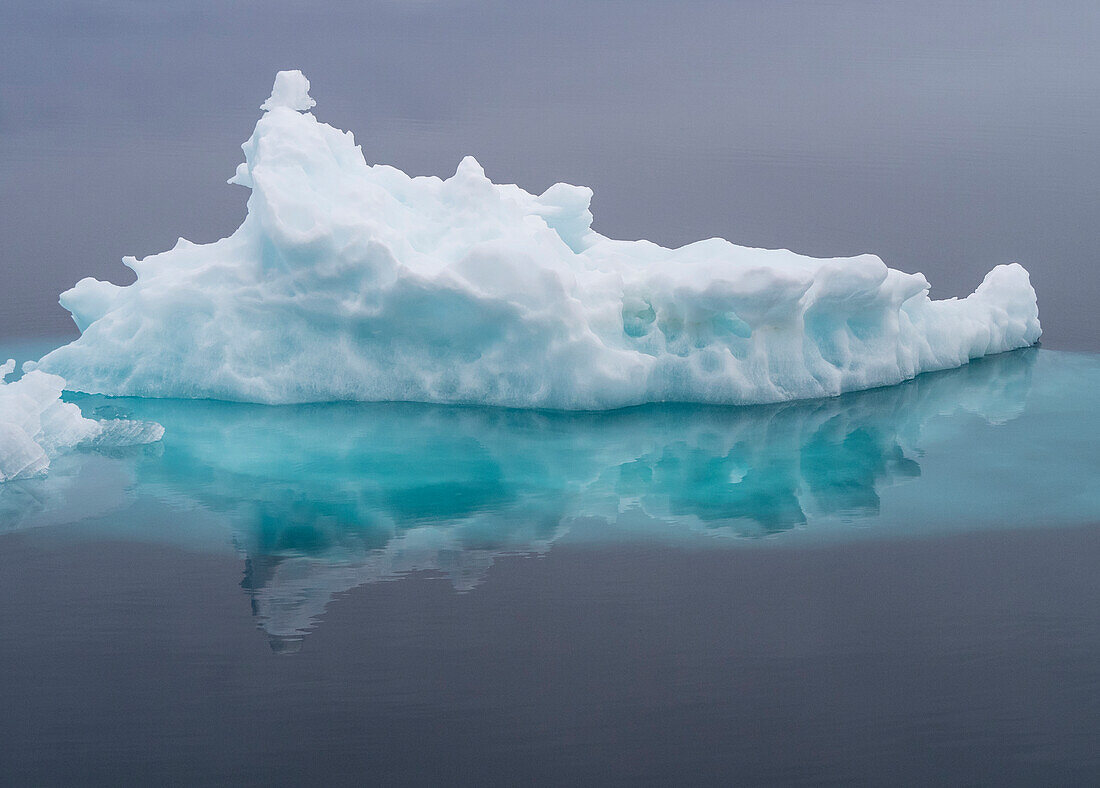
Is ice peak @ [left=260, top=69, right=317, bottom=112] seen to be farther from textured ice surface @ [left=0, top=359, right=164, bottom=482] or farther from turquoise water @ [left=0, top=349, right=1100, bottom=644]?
textured ice surface @ [left=0, top=359, right=164, bottom=482]

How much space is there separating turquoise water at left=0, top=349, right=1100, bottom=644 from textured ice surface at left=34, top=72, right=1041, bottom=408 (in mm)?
179

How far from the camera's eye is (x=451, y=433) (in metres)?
9.48

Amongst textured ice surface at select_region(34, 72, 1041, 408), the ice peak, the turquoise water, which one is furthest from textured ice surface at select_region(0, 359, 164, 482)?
the ice peak

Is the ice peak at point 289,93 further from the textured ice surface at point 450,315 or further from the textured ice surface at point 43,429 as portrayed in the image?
the textured ice surface at point 43,429

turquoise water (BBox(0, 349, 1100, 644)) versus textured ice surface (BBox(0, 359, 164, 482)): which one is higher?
textured ice surface (BBox(0, 359, 164, 482))

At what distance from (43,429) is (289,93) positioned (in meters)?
3.28

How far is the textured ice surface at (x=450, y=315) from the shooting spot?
9688mm

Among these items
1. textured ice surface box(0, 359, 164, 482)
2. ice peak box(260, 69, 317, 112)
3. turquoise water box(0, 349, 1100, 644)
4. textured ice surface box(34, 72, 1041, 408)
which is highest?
ice peak box(260, 69, 317, 112)

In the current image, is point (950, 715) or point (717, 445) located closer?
point (950, 715)

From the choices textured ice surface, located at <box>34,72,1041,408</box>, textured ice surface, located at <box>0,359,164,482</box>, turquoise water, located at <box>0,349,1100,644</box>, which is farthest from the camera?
textured ice surface, located at <box>34,72,1041,408</box>

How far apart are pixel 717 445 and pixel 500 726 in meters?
3.84

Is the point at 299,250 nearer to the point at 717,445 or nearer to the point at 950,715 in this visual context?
the point at 717,445

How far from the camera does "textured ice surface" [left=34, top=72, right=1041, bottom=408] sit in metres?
9.69

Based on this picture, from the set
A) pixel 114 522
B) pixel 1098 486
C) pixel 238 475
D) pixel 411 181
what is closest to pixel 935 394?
pixel 1098 486
